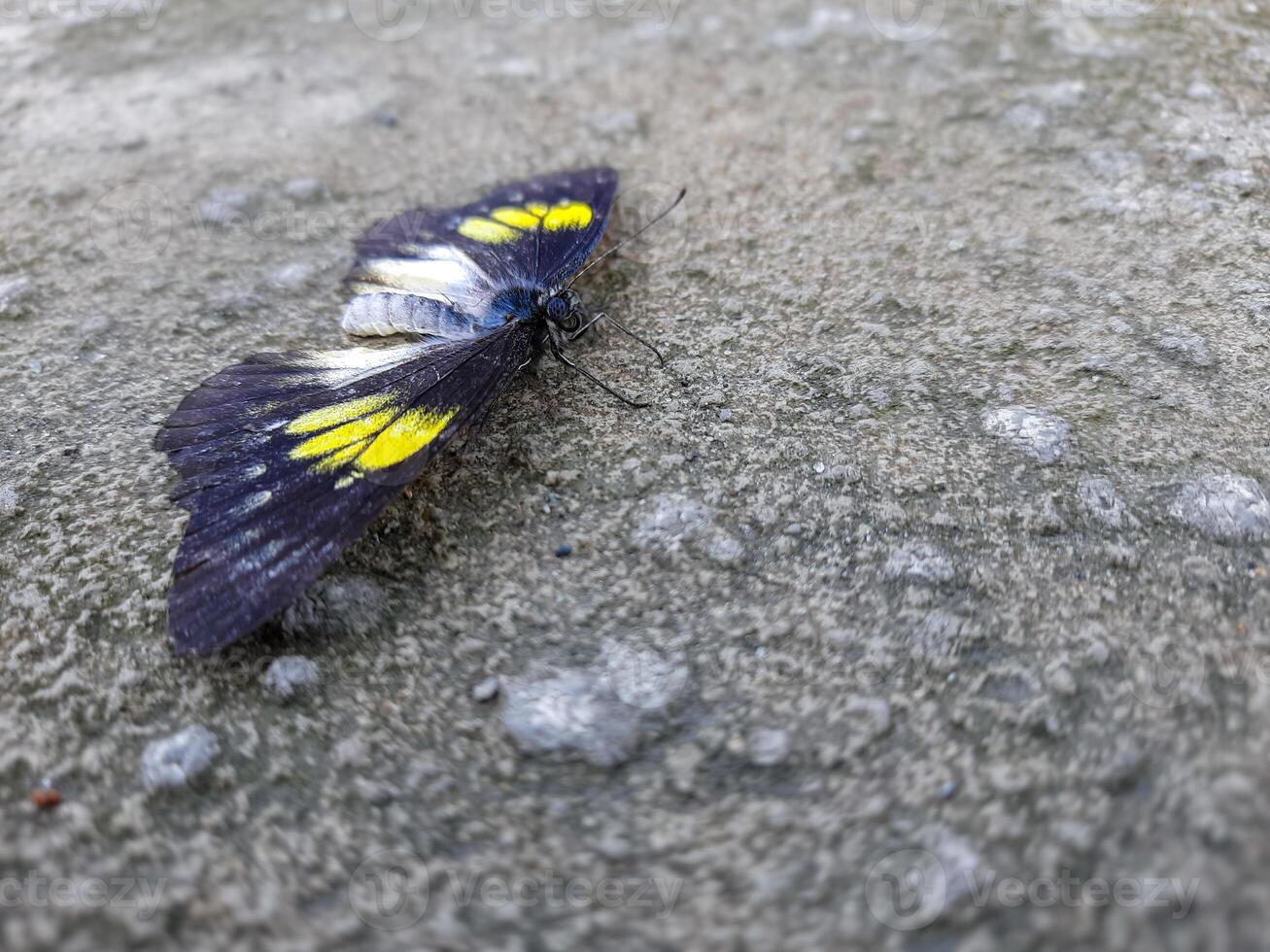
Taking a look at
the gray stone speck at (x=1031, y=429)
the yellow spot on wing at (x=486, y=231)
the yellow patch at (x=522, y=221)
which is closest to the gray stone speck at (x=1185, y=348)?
the gray stone speck at (x=1031, y=429)

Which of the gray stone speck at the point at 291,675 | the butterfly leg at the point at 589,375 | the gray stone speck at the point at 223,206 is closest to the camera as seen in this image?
the gray stone speck at the point at 291,675

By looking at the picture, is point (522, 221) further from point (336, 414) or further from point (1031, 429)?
point (1031, 429)

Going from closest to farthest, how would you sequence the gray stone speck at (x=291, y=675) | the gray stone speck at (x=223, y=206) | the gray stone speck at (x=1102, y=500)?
the gray stone speck at (x=291, y=675) < the gray stone speck at (x=1102, y=500) < the gray stone speck at (x=223, y=206)

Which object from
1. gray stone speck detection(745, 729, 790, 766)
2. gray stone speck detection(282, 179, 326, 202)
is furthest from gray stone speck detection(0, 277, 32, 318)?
gray stone speck detection(745, 729, 790, 766)

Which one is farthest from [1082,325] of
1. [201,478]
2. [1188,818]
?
[201,478]

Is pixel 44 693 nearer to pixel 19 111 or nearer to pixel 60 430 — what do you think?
pixel 60 430

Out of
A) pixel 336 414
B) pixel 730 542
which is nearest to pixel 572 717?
pixel 730 542

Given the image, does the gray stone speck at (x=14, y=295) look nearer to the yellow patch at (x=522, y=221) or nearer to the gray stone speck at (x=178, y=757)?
the yellow patch at (x=522, y=221)

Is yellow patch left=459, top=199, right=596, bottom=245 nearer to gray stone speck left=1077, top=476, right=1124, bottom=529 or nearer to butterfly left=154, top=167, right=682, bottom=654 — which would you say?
butterfly left=154, top=167, right=682, bottom=654

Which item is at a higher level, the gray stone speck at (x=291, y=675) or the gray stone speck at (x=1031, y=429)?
the gray stone speck at (x=291, y=675)
